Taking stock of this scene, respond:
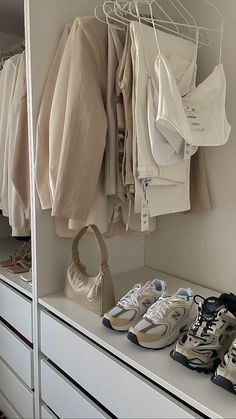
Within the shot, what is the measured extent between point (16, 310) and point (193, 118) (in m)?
1.05

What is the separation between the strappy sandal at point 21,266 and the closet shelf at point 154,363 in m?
0.31

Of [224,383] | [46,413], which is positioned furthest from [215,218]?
[46,413]

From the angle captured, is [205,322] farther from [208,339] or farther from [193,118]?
[193,118]

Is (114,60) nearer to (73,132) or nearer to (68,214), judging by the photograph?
(73,132)

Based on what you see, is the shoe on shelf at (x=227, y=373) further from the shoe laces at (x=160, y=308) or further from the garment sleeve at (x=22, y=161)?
the garment sleeve at (x=22, y=161)

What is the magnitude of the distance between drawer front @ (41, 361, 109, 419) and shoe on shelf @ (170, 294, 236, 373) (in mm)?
360

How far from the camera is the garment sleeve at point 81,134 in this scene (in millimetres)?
1087

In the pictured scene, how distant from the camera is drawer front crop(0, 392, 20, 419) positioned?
5.11ft

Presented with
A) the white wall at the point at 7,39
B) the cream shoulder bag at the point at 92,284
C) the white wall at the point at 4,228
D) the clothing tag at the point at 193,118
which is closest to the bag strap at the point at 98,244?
the cream shoulder bag at the point at 92,284

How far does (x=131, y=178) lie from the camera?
1111 mm

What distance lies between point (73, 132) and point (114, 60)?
0.95 feet

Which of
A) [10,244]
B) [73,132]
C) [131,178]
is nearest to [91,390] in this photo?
[131,178]

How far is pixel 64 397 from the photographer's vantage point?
1174 millimetres

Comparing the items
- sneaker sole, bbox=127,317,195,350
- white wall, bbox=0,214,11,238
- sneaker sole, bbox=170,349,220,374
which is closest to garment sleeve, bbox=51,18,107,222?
sneaker sole, bbox=127,317,195,350
